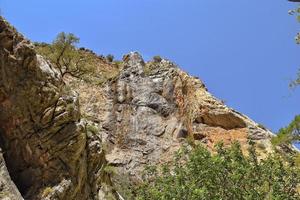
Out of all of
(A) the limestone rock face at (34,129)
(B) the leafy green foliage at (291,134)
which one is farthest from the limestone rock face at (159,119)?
(B) the leafy green foliage at (291,134)

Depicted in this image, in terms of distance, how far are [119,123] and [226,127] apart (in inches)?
367

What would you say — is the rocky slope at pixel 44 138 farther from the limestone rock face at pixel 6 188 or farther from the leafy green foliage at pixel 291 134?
the leafy green foliage at pixel 291 134

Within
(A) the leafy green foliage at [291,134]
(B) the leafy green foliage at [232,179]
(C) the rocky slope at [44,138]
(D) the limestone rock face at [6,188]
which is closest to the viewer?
(A) the leafy green foliage at [291,134]

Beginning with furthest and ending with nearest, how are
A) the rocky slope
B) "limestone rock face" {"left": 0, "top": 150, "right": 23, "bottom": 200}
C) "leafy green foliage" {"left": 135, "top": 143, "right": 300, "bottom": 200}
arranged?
the rocky slope, "leafy green foliage" {"left": 135, "top": 143, "right": 300, "bottom": 200}, "limestone rock face" {"left": 0, "top": 150, "right": 23, "bottom": 200}

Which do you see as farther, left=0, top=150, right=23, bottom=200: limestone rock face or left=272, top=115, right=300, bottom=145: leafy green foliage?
left=0, top=150, right=23, bottom=200: limestone rock face

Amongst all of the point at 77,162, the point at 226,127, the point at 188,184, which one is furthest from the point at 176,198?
the point at 226,127

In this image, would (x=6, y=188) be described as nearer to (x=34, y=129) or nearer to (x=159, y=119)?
(x=34, y=129)

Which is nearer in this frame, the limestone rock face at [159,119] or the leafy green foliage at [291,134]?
the leafy green foliage at [291,134]

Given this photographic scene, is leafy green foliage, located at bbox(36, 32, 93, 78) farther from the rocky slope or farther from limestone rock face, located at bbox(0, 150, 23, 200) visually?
limestone rock face, located at bbox(0, 150, 23, 200)

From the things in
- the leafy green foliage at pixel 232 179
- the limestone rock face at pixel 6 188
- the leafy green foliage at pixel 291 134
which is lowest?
the limestone rock face at pixel 6 188

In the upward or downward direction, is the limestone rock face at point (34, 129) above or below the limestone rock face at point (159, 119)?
below

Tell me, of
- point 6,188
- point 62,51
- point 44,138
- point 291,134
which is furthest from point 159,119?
point 291,134

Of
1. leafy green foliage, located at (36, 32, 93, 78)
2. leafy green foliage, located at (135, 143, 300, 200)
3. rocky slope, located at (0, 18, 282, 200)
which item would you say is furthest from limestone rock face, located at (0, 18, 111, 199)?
leafy green foliage, located at (36, 32, 93, 78)

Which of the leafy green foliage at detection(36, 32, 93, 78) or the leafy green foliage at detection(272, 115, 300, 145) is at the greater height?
the leafy green foliage at detection(36, 32, 93, 78)
